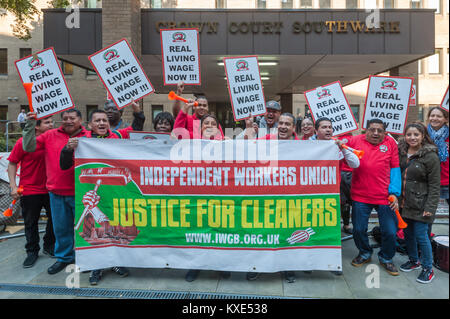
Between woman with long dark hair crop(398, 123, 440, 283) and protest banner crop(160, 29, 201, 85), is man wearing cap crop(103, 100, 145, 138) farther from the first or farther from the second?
woman with long dark hair crop(398, 123, 440, 283)

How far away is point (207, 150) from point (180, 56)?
1.85m

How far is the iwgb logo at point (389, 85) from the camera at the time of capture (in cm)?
440

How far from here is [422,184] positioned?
3.69 m

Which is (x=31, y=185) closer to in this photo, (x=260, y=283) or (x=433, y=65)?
(x=260, y=283)

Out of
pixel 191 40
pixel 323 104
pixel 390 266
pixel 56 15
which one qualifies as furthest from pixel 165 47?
pixel 56 15

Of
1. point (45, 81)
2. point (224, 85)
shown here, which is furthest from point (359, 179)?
point (224, 85)

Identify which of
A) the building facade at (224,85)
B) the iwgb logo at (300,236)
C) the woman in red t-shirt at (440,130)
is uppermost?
the building facade at (224,85)

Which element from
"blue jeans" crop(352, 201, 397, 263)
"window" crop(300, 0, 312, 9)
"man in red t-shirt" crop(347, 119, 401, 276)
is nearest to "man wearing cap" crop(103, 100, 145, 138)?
"man in red t-shirt" crop(347, 119, 401, 276)

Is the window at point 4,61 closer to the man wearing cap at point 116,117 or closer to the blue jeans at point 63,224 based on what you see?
the man wearing cap at point 116,117

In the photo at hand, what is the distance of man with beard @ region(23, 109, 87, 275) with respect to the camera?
12.6 feet

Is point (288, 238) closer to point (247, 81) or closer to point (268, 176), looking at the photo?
point (268, 176)

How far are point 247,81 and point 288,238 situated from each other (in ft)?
7.80

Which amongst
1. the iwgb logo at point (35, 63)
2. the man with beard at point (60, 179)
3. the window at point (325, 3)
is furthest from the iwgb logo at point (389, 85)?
the window at point (325, 3)

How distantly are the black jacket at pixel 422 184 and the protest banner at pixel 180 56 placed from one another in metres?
3.08
